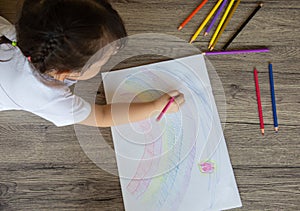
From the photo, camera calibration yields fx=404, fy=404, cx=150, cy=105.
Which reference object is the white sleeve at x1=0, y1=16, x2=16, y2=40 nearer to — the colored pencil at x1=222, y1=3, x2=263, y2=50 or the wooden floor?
the wooden floor

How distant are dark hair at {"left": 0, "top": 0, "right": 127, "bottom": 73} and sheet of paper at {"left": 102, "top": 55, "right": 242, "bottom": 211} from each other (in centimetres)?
22

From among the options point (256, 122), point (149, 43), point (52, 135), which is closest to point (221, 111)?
point (256, 122)

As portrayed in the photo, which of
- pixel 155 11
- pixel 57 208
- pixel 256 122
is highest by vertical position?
pixel 155 11

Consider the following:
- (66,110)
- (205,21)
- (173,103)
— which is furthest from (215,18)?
(66,110)

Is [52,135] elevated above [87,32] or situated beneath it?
situated beneath

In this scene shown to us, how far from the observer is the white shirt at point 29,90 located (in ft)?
1.94

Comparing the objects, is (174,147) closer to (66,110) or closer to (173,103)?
(173,103)

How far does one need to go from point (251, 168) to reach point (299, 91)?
173 mm

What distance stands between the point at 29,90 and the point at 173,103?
0.26m

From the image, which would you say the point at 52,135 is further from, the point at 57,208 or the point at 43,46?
the point at 43,46

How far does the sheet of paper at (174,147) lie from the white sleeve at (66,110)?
82mm

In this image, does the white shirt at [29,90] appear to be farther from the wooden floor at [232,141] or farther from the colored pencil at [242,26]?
the colored pencil at [242,26]

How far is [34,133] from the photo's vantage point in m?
0.75

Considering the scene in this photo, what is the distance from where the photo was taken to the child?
1.63 ft
